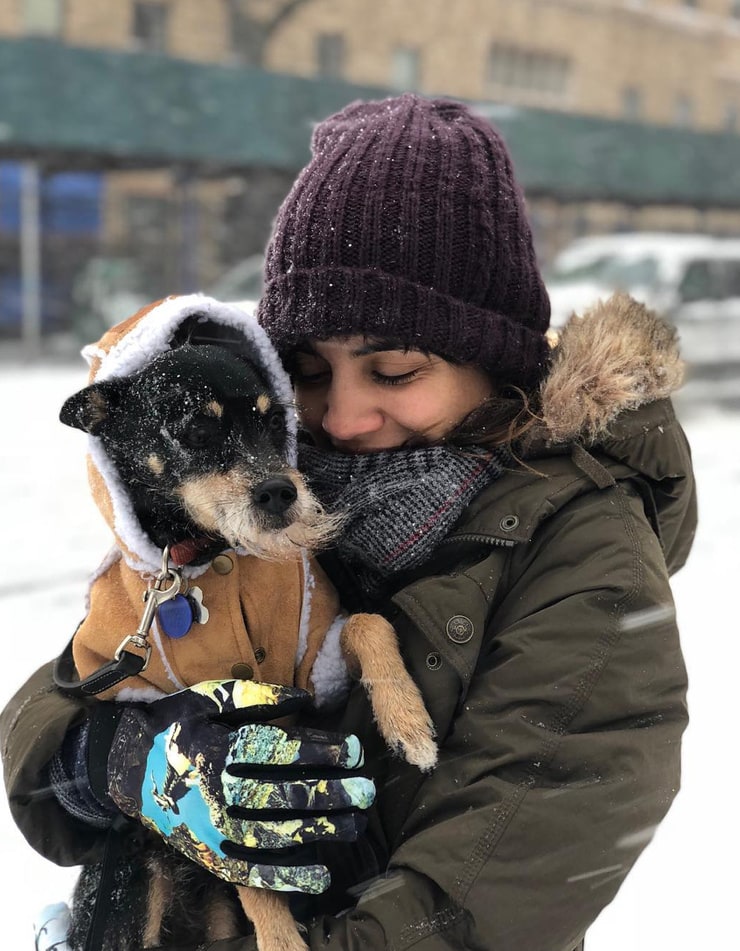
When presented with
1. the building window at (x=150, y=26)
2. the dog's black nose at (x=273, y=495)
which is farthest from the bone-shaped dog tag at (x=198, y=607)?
the building window at (x=150, y=26)

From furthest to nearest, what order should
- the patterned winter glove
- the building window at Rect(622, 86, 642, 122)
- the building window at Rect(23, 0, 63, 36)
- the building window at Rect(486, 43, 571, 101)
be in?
the building window at Rect(622, 86, 642, 122) → the building window at Rect(486, 43, 571, 101) → the building window at Rect(23, 0, 63, 36) → the patterned winter glove

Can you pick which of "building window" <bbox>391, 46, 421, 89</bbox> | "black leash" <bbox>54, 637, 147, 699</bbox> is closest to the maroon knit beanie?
"black leash" <bbox>54, 637, 147, 699</bbox>

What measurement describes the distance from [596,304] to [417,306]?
509 mm

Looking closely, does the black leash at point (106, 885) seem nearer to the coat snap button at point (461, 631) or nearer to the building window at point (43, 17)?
the coat snap button at point (461, 631)

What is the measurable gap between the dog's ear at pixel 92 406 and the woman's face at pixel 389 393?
1.35 ft

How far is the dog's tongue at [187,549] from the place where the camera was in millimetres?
1884

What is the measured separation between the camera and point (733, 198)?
68.7 ft

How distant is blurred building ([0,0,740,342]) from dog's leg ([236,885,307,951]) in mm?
12365

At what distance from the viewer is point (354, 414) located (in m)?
1.90

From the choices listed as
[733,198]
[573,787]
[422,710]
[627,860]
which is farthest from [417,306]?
[733,198]

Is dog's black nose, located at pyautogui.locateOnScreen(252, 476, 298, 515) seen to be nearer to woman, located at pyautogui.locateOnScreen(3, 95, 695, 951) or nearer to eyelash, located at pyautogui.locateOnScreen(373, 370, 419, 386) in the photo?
woman, located at pyautogui.locateOnScreen(3, 95, 695, 951)

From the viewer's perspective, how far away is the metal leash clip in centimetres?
172

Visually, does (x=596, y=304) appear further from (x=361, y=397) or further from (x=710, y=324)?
(x=710, y=324)

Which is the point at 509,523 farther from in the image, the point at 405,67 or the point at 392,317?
the point at 405,67
